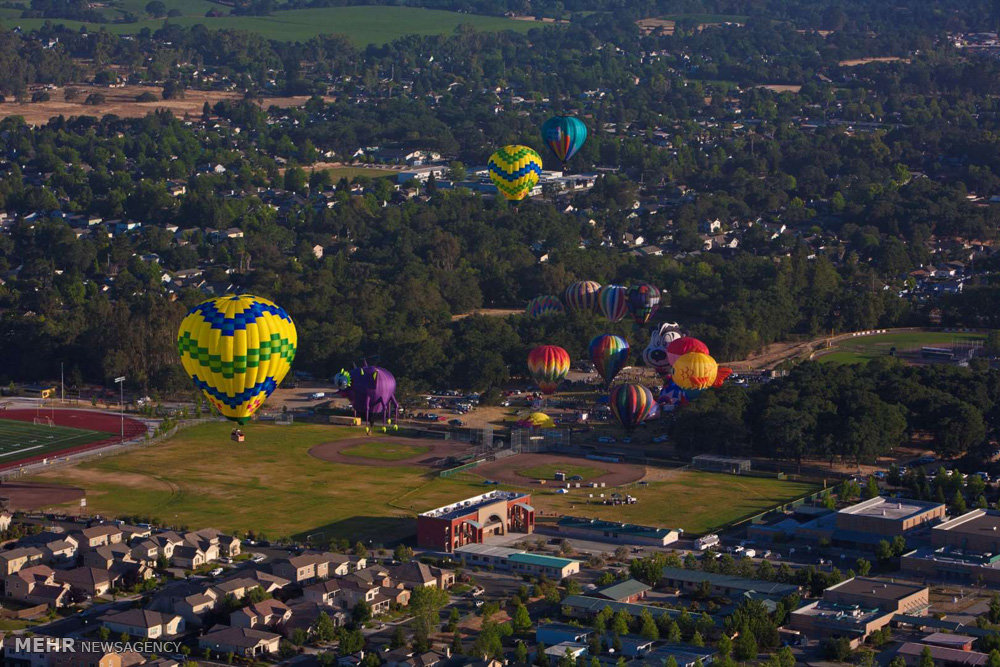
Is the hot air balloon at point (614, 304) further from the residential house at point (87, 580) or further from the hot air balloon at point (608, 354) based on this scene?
the residential house at point (87, 580)

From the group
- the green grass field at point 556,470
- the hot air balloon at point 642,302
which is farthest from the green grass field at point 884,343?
the green grass field at point 556,470

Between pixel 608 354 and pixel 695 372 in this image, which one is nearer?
pixel 695 372

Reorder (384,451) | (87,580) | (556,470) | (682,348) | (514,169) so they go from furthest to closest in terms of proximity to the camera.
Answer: (514,169) → (682,348) → (384,451) → (556,470) → (87,580)

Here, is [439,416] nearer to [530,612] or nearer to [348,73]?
[530,612]

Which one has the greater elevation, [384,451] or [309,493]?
[384,451]

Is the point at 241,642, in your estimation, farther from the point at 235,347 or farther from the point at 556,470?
the point at 556,470

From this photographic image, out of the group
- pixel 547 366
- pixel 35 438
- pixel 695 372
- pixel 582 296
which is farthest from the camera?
pixel 582 296

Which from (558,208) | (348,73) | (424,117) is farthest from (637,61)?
(558,208)

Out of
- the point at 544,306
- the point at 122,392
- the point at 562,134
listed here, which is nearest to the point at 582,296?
the point at 544,306
